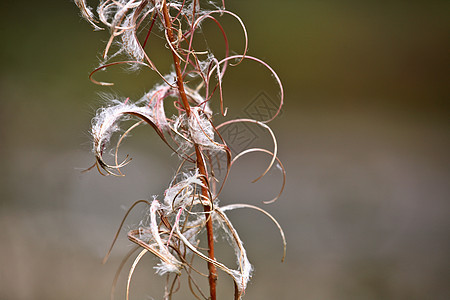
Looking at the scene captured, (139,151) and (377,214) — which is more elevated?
(139,151)

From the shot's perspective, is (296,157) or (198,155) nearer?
(198,155)

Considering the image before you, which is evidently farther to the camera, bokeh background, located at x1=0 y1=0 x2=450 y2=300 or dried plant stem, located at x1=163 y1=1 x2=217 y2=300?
bokeh background, located at x1=0 y1=0 x2=450 y2=300

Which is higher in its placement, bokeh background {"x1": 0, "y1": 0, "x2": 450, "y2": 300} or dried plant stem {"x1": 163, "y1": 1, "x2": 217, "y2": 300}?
dried plant stem {"x1": 163, "y1": 1, "x2": 217, "y2": 300}

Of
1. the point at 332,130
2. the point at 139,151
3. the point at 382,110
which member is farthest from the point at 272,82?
the point at 139,151

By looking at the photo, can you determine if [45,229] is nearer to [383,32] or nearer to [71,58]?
[71,58]

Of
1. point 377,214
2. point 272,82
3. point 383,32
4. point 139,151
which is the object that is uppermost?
point 383,32

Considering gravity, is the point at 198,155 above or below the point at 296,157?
above

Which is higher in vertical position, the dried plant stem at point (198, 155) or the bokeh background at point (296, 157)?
the dried plant stem at point (198, 155)

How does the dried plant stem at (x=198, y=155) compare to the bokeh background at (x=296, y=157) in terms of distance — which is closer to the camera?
the dried plant stem at (x=198, y=155)
